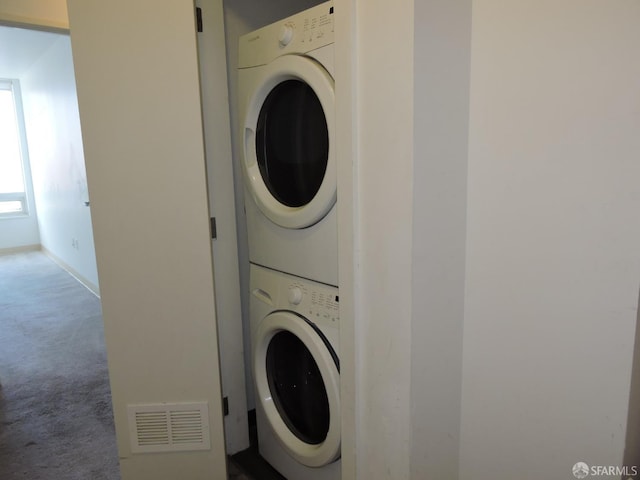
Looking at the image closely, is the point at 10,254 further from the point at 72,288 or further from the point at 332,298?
the point at 332,298

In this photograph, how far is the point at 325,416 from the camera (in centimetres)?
141

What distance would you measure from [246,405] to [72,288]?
3.27 metres

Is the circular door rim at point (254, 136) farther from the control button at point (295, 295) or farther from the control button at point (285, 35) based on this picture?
the control button at point (295, 295)

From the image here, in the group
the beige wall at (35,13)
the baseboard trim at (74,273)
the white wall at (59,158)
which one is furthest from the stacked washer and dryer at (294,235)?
the baseboard trim at (74,273)

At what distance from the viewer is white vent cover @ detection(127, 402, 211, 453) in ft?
5.06

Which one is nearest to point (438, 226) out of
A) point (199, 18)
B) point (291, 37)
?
point (291, 37)

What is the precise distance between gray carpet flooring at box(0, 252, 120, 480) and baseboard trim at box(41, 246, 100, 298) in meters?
0.07

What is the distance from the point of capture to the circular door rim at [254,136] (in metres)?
1.17

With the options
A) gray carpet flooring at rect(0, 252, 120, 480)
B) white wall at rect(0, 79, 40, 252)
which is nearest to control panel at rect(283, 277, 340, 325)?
gray carpet flooring at rect(0, 252, 120, 480)

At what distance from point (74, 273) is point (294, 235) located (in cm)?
430

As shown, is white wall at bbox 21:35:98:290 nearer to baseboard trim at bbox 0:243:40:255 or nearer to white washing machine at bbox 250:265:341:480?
baseboard trim at bbox 0:243:40:255

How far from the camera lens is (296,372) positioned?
152 cm

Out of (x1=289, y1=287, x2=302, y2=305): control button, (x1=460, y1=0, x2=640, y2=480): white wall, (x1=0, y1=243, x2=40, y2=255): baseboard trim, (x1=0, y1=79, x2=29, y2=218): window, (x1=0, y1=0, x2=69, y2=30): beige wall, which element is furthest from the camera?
(x1=0, y1=243, x2=40, y2=255): baseboard trim

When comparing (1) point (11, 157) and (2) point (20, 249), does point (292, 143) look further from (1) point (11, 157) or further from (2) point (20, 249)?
(2) point (20, 249)
